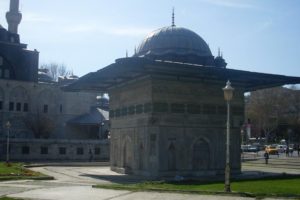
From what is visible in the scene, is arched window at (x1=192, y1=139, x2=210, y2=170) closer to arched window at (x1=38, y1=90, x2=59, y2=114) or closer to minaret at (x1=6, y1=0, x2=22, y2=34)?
arched window at (x1=38, y1=90, x2=59, y2=114)

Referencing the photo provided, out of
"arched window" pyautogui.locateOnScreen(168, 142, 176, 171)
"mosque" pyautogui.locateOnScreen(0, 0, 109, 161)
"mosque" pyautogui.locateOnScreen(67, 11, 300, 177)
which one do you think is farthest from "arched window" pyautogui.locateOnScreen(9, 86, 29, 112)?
"arched window" pyautogui.locateOnScreen(168, 142, 176, 171)

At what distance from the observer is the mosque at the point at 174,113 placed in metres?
22.6

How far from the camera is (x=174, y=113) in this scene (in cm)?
2334

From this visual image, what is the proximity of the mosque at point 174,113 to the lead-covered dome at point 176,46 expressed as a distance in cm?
95

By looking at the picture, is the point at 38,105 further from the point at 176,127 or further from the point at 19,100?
the point at 176,127

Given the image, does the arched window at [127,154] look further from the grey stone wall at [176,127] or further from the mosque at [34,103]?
the mosque at [34,103]

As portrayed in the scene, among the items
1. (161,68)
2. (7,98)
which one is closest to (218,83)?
(161,68)

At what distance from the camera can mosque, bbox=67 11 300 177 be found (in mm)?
22636

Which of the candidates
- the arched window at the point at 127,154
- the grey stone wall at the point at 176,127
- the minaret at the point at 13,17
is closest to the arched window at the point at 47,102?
the minaret at the point at 13,17

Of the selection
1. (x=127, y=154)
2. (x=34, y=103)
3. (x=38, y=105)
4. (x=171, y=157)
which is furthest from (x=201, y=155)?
(x=38, y=105)

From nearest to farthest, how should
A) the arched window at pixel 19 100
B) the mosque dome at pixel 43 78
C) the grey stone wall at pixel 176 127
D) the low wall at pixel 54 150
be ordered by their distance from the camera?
the grey stone wall at pixel 176 127
the low wall at pixel 54 150
the arched window at pixel 19 100
the mosque dome at pixel 43 78

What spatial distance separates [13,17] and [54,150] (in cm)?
2306

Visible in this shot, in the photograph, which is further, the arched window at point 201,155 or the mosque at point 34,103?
the mosque at point 34,103

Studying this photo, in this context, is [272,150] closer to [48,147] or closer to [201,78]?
[48,147]
